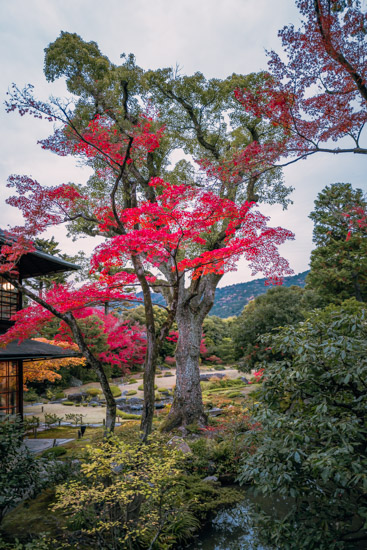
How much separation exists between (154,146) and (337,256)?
42.8ft

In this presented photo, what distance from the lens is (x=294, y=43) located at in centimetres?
453

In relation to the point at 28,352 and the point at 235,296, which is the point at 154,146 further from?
the point at 235,296

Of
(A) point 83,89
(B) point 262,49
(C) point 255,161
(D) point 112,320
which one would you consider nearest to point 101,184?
(A) point 83,89

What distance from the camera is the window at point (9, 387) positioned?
8.13 m

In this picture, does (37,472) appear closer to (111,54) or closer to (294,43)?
(294,43)

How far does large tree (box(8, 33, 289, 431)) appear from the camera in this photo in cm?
546

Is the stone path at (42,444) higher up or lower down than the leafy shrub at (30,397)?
higher up

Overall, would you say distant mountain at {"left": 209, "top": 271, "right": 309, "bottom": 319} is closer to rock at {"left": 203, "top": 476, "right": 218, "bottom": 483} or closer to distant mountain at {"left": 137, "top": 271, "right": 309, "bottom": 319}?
distant mountain at {"left": 137, "top": 271, "right": 309, "bottom": 319}

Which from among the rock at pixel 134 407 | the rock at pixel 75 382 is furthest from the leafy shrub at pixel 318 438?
the rock at pixel 75 382

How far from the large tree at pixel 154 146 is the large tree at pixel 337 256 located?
7815 millimetres

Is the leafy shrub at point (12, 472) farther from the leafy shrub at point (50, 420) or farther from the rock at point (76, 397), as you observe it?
the rock at point (76, 397)

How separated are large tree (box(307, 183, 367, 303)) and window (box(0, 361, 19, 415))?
13547mm

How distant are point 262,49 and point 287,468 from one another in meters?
5.35

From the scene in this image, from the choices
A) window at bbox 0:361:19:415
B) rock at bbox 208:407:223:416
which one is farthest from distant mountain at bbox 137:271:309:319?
window at bbox 0:361:19:415
